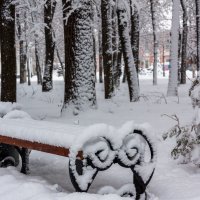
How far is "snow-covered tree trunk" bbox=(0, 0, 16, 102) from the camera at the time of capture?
969cm

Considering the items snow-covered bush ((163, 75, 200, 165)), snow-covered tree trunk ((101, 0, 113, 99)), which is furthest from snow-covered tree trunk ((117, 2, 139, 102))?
snow-covered bush ((163, 75, 200, 165))

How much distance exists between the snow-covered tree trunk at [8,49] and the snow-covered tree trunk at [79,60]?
1.86 metres

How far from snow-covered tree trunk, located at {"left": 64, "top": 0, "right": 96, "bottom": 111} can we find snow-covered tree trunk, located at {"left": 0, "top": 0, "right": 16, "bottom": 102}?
6.10ft

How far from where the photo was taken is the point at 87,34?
8.59m

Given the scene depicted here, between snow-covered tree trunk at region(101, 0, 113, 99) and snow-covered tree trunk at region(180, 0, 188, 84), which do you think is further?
snow-covered tree trunk at region(180, 0, 188, 84)

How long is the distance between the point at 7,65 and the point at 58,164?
15.5 feet

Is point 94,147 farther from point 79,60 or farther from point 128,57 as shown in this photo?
point 128,57

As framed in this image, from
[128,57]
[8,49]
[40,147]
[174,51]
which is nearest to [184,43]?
[174,51]

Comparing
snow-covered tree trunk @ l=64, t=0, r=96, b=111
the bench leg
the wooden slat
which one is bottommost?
the bench leg

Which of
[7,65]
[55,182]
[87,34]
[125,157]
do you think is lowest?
[55,182]

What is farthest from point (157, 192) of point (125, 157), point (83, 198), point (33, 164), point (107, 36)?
point (107, 36)

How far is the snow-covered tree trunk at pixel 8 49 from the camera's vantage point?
969cm

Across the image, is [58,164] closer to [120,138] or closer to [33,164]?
[33,164]

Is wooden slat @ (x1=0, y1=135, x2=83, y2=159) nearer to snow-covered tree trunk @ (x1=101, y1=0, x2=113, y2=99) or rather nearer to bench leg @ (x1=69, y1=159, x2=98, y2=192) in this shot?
bench leg @ (x1=69, y1=159, x2=98, y2=192)
